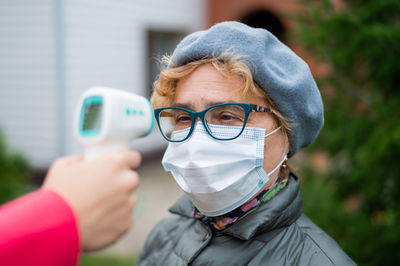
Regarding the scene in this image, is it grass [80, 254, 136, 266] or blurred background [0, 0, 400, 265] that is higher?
blurred background [0, 0, 400, 265]

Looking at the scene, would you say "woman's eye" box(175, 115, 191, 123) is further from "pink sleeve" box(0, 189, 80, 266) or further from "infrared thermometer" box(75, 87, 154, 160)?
"pink sleeve" box(0, 189, 80, 266)

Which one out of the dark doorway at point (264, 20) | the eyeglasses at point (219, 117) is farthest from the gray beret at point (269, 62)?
the dark doorway at point (264, 20)

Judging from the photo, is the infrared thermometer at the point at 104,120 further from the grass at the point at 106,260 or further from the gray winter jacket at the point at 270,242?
the grass at the point at 106,260

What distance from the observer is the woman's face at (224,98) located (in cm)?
169

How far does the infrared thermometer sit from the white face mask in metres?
0.46

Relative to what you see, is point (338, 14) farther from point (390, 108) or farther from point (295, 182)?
point (295, 182)

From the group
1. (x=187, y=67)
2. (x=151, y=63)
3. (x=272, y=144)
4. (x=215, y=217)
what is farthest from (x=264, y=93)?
(x=151, y=63)

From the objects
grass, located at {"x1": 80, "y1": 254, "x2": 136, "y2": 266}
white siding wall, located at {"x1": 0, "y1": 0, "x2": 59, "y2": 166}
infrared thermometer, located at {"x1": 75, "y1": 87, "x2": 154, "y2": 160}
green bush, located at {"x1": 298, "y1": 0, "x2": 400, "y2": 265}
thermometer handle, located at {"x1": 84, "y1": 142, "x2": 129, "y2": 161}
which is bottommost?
grass, located at {"x1": 80, "y1": 254, "x2": 136, "y2": 266}

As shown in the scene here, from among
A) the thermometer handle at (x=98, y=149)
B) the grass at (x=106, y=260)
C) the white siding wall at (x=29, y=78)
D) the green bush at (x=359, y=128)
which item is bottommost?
the grass at (x=106, y=260)

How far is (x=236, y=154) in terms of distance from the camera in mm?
1727

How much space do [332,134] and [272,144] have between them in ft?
5.23

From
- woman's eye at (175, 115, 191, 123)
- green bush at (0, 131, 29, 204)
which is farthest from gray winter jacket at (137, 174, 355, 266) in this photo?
green bush at (0, 131, 29, 204)

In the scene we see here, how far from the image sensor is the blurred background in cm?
271

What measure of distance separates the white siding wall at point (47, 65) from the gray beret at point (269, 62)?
6251 millimetres
